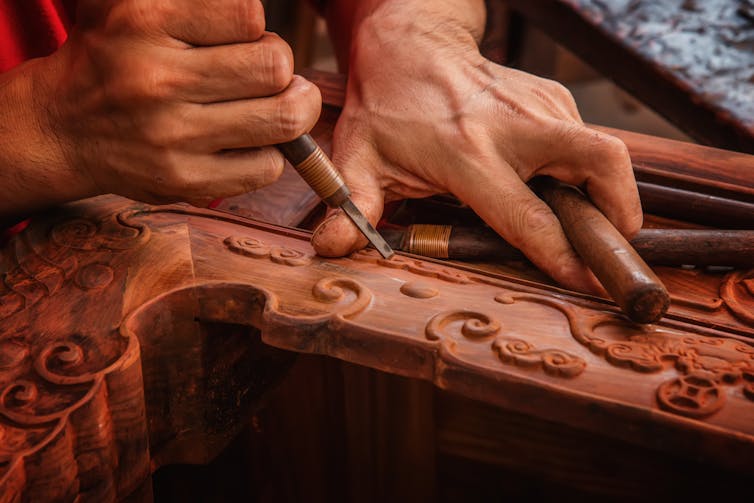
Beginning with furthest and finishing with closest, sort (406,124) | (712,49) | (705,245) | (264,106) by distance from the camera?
(712,49) < (406,124) < (705,245) < (264,106)

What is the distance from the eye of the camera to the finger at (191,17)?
3.00 feet

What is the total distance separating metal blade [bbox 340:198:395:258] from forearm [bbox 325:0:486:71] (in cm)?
46

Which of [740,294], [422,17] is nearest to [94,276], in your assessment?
[422,17]

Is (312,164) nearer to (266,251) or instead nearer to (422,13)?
(266,251)

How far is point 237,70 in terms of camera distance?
947 millimetres

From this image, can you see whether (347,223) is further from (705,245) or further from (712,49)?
(712,49)

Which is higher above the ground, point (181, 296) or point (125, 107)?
point (125, 107)

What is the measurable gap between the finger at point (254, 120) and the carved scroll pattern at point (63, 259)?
0.20 meters

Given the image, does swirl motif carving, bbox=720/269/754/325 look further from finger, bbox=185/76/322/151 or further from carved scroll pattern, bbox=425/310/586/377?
finger, bbox=185/76/322/151

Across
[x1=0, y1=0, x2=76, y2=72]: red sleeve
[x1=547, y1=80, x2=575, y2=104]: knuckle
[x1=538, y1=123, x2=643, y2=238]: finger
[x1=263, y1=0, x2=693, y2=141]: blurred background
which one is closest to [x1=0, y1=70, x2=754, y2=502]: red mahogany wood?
[x1=538, y1=123, x2=643, y2=238]: finger

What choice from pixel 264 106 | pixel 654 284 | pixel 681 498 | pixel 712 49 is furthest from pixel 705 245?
pixel 712 49

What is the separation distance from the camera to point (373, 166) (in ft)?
4.09

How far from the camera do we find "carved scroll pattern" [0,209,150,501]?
2.58 feet

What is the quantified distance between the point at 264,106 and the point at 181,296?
0.27 metres
